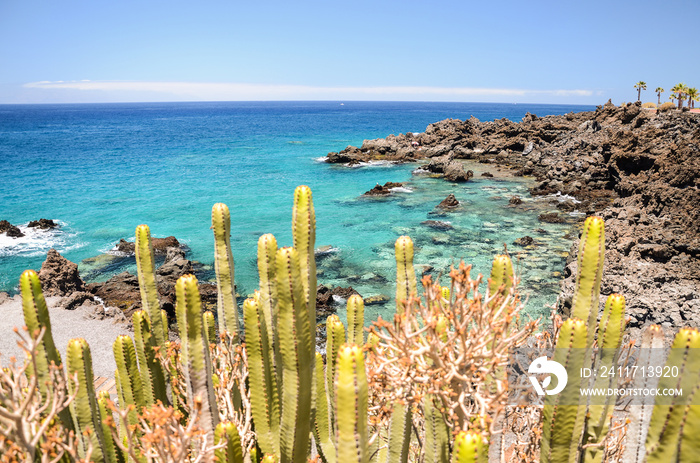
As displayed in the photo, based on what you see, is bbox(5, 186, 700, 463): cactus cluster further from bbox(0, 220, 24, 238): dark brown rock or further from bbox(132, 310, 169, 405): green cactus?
bbox(0, 220, 24, 238): dark brown rock

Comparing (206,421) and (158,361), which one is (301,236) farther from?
(158,361)

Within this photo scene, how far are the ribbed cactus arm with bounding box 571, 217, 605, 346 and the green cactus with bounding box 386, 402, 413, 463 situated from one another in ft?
7.03

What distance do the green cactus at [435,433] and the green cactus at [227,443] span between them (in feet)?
6.54

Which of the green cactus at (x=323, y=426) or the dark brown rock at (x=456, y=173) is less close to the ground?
the dark brown rock at (x=456, y=173)

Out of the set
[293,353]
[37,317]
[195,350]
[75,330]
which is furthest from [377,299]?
[37,317]

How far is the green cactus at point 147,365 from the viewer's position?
6062 mm

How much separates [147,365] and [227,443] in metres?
2.64

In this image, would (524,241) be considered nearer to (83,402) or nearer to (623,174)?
(623,174)

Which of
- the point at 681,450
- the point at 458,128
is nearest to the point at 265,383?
the point at 681,450

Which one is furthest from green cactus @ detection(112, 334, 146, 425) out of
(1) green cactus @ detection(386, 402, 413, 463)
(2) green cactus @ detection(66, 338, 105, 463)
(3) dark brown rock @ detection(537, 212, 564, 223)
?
(3) dark brown rock @ detection(537, 212, 564, 223)

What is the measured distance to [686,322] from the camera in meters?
10.2

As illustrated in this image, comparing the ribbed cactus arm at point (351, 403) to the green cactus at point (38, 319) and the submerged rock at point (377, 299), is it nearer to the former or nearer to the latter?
the green cactus at point (38, 319)

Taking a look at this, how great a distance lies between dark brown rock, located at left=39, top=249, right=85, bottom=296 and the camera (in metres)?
16.6

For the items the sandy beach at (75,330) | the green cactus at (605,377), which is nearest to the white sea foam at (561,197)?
the green cactus at (605,377)
